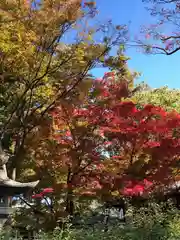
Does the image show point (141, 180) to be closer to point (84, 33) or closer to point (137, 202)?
point (137, 202)

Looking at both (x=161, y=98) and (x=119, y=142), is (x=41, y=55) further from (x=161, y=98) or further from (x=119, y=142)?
(x=161, y=98)

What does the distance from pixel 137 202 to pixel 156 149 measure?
278 cm

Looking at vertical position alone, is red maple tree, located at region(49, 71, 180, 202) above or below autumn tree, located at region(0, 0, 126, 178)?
below

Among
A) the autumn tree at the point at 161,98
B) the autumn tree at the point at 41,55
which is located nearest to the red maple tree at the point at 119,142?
the autumn tree at the point at 41,55

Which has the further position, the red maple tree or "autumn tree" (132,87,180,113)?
"autumn tree" (132,87,180,113)

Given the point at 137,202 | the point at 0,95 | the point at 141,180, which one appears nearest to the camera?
the point at 141,180

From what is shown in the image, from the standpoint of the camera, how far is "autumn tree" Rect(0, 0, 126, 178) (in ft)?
28.8

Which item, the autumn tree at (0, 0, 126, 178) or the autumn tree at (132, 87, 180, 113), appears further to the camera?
the autumn tree at (132, 87, 180, 113)

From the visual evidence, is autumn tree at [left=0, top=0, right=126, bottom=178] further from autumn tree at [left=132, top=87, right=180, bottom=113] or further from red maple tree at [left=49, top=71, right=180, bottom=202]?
autumn tree at [left=132, top=87, right=180, bottom=113]

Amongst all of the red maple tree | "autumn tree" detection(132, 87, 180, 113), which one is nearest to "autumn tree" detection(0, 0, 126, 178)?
the red maple tree

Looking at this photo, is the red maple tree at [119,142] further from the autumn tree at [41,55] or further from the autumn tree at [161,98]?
the autumn tree at [161,98]

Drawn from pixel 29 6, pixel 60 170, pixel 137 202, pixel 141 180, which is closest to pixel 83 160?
pixel 60 170

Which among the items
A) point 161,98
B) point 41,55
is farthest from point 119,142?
point 161,98

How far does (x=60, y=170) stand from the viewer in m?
8.96
